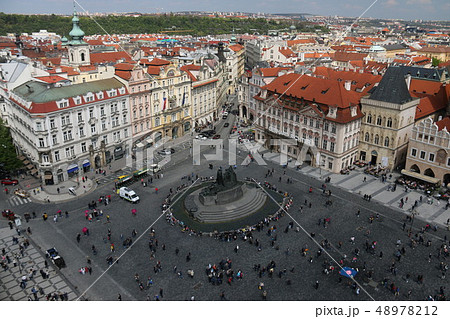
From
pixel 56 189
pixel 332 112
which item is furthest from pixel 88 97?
pixel 332 112

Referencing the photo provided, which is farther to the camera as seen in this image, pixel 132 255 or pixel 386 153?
pixel 386 153

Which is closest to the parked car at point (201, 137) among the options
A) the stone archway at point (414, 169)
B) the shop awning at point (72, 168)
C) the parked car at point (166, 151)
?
the parked car at point (166, 151)

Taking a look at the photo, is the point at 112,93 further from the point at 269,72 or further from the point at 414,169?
the point at 414,169

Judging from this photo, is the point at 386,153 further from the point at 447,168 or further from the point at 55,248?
the point at 55,248

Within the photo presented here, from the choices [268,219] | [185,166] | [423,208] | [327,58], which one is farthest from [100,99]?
[327,58]

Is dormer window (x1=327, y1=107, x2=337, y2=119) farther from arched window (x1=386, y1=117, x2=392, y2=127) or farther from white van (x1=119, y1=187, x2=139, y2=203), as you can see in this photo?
white van (x1=119, y1=187, x2=139, y2=203)

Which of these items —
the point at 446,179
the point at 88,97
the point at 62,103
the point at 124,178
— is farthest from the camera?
the point at 88,97
